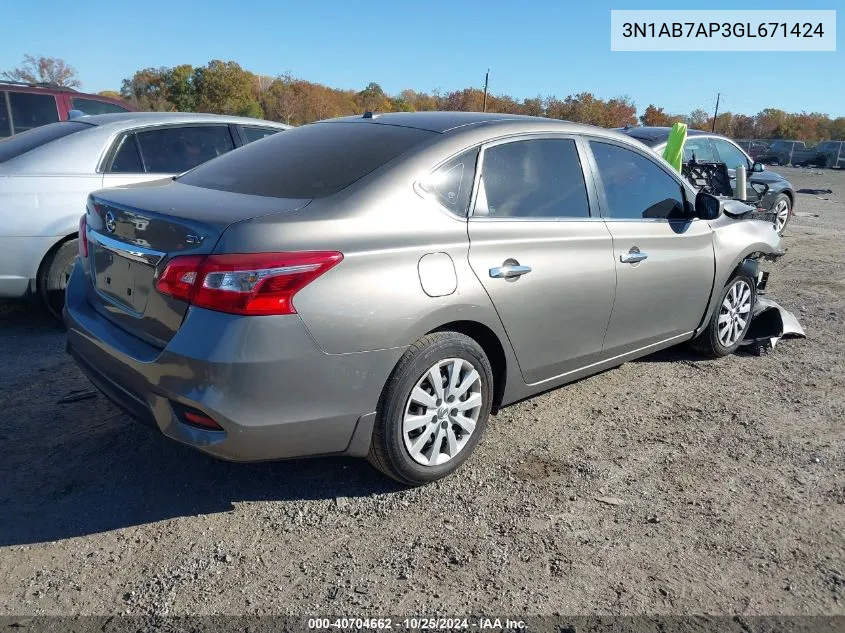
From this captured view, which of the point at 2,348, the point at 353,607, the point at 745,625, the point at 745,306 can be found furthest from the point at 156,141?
the point at 745,625

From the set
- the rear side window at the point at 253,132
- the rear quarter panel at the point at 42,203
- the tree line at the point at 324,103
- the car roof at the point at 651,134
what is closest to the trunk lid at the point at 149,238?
the rear quarter panel at the point at 42,203

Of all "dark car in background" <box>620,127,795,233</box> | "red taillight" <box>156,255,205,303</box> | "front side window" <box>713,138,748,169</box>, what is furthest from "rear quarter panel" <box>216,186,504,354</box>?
"front side window" <box>713,138,748,169</box>

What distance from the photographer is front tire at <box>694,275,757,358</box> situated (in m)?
4.98

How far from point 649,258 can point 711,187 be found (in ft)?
18.7

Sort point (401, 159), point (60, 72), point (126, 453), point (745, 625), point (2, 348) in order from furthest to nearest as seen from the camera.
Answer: point (60, 72) → point (2, 348) → point (126, 453) → point (401, 159) → point (745, 625)

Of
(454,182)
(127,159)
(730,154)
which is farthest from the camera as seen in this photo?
(730,154)

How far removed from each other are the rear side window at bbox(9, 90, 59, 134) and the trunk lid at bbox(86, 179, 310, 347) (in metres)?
6.63

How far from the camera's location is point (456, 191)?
3.20m

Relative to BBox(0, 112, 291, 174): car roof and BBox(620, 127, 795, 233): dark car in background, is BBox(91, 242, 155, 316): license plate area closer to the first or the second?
BBox(0, 112, 291, 174): car roof

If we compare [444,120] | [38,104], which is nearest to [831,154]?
[38,104]

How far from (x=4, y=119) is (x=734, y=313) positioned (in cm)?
862

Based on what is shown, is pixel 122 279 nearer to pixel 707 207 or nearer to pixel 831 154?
pixel 707 207

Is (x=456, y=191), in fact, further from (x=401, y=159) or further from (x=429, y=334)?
(x=429, y=334)

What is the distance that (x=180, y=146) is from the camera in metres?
5.83
